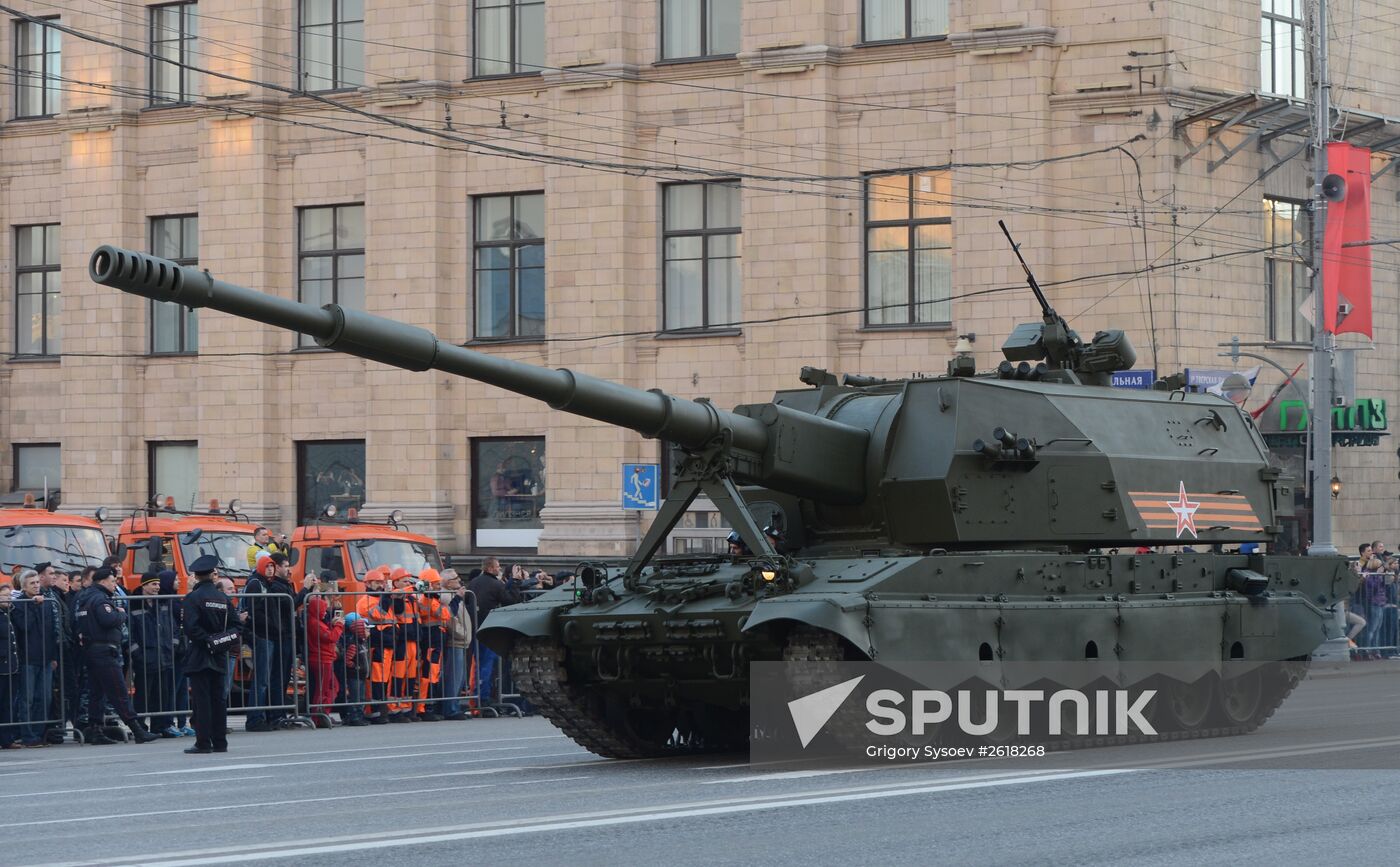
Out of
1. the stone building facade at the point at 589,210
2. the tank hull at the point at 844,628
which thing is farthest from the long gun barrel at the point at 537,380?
A: the stone building facade at the point at 589,210

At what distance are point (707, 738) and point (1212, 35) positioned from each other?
20119 mm

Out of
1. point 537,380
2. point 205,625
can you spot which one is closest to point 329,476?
point 205,625

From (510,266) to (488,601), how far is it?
1388cm

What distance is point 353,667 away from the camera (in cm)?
2259

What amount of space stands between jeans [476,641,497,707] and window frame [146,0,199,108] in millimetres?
18988

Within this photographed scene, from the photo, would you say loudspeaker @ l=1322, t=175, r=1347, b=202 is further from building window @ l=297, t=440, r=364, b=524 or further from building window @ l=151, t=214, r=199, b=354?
building window @ l=151, t=214, r=199, b=354

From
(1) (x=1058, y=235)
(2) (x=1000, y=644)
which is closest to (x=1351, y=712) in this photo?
(2) (x=1000, y=644)

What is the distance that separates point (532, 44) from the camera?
3688cm

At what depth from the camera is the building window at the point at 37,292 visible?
41562mm

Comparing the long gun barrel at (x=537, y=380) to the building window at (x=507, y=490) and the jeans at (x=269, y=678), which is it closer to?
the jeans at (x=269, y=678)

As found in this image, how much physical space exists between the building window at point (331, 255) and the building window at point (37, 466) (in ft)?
19.6

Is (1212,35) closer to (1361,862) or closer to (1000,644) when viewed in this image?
(1000,644)


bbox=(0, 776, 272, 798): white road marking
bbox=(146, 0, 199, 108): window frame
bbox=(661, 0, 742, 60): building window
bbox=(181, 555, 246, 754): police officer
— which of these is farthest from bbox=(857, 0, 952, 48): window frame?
bbox=(0, 776, 272, 798): white road marking

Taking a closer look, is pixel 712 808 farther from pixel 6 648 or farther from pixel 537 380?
pixel 6 648
